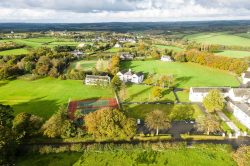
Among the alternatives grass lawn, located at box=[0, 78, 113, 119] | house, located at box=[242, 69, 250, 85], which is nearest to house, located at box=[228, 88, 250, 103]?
house, located at box=[242, 69, 250, 85]

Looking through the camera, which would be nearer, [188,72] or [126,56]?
[188,72]

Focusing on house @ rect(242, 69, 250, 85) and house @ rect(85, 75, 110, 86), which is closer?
house @ rect(85, 75, 110, 86)

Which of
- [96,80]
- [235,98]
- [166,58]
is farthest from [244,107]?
[166,58]

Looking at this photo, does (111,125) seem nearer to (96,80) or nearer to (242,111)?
(242,111)

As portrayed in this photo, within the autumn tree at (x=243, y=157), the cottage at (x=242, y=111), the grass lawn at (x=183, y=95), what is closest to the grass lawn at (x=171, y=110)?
the grass lawn at (x=183, y=95)

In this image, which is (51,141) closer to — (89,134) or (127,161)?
(89,134)

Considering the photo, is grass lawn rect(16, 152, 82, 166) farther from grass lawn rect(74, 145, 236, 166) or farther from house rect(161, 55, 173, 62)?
house rect(161, 55, 173, 62)
